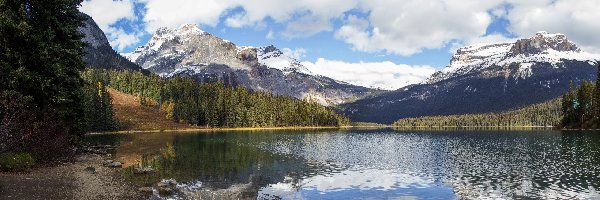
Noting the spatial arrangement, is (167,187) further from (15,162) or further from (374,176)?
(374,176)

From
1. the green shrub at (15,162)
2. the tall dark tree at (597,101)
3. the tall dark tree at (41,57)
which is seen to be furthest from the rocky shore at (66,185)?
the tall dark tree at (597,101)

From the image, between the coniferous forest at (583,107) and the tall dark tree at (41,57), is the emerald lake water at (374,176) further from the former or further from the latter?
the coniferous forest at (583,107)

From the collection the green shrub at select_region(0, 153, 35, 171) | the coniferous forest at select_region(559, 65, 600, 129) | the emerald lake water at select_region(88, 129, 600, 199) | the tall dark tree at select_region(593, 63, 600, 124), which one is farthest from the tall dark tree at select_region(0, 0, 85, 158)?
the coniferous forest at select_region(559, 65, 600, 129)

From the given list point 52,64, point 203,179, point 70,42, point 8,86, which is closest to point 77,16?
point 70,42

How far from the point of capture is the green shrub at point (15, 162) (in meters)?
35.4

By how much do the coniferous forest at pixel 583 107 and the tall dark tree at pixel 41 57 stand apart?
554ft

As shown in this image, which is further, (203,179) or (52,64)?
(203,179)

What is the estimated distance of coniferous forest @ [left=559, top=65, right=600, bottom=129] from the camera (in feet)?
543

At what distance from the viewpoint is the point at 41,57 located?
40938 mm

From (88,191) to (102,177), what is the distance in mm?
9242

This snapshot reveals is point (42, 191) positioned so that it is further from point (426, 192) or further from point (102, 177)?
point (426, 192)

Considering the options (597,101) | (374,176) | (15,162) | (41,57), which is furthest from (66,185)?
(597,101)

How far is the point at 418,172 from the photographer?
56.2m

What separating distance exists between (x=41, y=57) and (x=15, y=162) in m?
9.77
